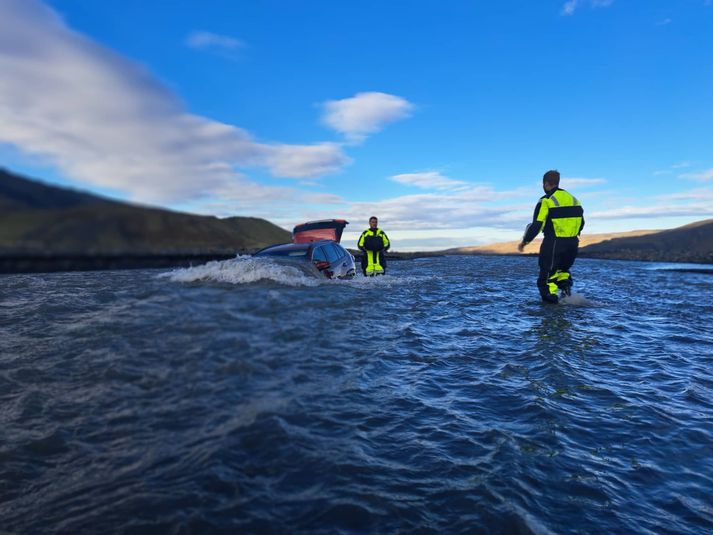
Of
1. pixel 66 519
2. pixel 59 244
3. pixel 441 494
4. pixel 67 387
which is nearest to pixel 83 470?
pixel 66 519

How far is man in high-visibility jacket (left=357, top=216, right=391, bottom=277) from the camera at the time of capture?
16859 millimetres

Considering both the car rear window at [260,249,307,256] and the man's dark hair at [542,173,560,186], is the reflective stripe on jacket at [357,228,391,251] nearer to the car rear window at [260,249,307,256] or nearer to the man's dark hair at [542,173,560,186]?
the car rear window at [260,249,307,256]

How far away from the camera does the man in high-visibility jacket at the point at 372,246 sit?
664 inches

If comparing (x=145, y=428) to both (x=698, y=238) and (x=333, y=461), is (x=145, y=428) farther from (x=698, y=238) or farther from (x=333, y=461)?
(x=698, y=238)

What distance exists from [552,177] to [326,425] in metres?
9.45

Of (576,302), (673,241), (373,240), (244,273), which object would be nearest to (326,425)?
(244,273)

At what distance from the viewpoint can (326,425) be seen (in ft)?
11.9

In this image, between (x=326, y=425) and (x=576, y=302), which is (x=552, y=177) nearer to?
(x=576, y=302)

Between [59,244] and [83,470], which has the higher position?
[59,244]

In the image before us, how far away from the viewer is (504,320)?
9.27 metres

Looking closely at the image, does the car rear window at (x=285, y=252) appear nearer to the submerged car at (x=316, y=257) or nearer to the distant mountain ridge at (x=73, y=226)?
the submerged car at (x=316, y=257)

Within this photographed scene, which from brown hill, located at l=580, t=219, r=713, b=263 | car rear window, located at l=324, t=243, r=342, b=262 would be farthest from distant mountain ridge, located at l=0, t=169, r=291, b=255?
brown hill, located at l=580, t=219, r=713, b=263

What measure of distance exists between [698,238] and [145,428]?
353 feet

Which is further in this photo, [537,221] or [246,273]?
[537,221]
